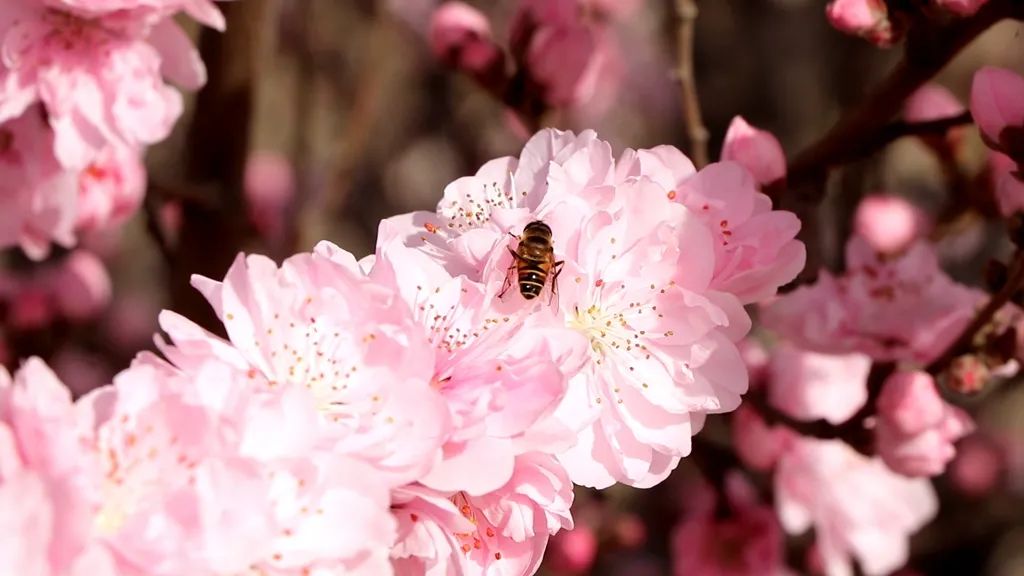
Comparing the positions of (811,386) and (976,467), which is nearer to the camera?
(811,386)

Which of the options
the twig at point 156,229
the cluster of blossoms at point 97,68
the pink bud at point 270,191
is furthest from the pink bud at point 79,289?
the cluster of blossoms at point 97,68

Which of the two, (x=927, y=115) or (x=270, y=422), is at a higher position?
(x=270, y=422)

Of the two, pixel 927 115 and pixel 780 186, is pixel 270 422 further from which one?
pixel 927 115

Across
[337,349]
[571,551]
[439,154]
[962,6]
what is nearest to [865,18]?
[962,6]

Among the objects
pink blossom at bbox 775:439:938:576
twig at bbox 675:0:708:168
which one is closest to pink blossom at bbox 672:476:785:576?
pink blossom at bbox 775:439:938:576

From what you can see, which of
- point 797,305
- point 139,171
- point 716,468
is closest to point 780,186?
point 797,305

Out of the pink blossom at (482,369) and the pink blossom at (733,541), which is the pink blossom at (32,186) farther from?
the pink blossom at (733,541)

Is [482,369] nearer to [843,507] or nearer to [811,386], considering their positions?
[811,386]
